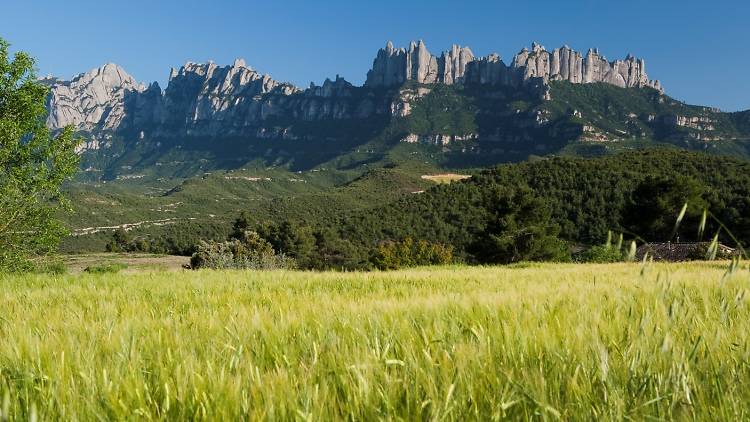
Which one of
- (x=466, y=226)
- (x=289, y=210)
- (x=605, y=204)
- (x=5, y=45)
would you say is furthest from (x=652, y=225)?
(x=289, y=210)

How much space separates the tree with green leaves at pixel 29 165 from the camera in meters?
16.1

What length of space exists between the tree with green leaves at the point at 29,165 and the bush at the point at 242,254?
1015cm

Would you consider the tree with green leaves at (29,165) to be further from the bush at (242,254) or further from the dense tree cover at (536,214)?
the dense tree cover at (536,214)

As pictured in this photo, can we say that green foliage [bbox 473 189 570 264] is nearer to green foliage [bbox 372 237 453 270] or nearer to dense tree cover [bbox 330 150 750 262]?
dense tree cover [bbox 330 150 750 262]

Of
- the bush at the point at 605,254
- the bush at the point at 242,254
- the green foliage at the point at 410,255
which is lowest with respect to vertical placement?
the green foliage at the point at 410,255

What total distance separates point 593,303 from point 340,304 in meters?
1.73

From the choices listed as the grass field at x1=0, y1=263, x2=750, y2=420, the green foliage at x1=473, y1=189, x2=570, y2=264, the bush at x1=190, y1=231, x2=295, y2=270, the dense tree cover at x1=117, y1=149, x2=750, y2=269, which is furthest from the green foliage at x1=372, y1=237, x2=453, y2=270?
the grass field at x1=0, y1=263, x2=750, y2=420

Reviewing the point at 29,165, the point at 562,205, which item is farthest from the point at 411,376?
the point at 562,205

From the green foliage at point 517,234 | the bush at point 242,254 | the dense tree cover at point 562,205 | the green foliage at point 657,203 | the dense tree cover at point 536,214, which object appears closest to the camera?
the bush at point 242,254

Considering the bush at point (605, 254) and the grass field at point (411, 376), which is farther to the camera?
the bush at point (605, 254)

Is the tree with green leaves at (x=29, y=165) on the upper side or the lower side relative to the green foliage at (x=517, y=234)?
upper

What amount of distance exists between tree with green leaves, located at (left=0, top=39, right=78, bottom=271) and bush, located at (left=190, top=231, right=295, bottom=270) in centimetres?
1015

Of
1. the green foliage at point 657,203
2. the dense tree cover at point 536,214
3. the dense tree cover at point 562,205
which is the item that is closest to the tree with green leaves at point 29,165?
the dense tree cover at point 536,214

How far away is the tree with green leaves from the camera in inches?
635
